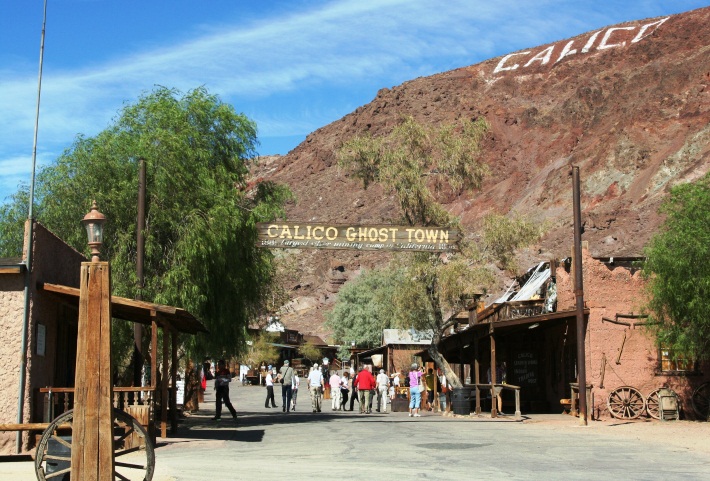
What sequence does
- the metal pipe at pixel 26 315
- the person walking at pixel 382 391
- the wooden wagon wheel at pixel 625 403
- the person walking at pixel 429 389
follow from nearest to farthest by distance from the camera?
1. the metal pipe at pixel 26 315
2. the wooden wagon wheel at pixel 625 403
3. the person walking at pixel 382 391
4. the person walking at pixel 429 389

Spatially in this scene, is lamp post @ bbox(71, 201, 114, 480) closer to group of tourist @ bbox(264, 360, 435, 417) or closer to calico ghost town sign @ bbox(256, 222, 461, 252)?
calico ghost town sign @ bbox(256, 222, 461, 252)

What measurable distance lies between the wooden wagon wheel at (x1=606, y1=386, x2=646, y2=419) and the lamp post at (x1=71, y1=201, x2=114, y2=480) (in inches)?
764

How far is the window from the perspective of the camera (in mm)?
26688

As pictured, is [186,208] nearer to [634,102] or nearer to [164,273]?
[164,273]

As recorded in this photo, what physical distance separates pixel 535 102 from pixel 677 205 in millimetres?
156437

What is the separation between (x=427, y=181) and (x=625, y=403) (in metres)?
12.1

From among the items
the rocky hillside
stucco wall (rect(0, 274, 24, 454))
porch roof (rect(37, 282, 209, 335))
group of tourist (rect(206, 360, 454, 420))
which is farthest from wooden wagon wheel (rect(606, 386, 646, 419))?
the rocky hillside

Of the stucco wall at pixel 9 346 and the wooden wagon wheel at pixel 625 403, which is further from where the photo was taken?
the wooden wagon wheel at pixel 625 403

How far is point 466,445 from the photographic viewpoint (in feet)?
59.6

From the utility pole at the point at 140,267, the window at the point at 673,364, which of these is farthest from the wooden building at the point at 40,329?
the window at the point at 673,364

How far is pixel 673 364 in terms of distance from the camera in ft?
89.4

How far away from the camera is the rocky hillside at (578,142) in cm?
11256

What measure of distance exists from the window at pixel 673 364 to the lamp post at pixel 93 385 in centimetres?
1981

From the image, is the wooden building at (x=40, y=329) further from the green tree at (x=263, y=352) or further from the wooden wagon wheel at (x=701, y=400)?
the green tree at (x=263, y=352)
